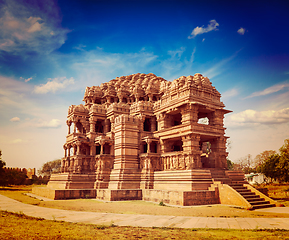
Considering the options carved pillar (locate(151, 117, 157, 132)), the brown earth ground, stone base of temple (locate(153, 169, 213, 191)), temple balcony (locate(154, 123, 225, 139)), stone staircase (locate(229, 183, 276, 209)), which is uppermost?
carved pillar (locate(151, 117, 157, 132))

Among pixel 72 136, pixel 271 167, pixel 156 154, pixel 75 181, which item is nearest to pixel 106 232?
pixel 156 154

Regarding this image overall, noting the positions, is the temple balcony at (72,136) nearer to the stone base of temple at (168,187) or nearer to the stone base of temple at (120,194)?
the stone base of temple at (168,187)

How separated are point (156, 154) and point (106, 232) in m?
16.6

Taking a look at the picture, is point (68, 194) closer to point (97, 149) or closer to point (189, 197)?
point (97, 149)

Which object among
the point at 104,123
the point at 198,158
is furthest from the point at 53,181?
the point at 198,158

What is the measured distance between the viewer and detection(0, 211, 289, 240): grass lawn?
8018mm

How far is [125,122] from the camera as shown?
1021 inches

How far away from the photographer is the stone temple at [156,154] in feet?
66.7

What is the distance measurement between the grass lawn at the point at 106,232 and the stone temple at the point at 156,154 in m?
8.41

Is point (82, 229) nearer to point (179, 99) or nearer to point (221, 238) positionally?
point (221, 238)

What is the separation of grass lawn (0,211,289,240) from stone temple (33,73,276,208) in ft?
27.6

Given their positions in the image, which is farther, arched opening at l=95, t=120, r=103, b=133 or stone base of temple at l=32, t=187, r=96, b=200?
arched opening at l=95, t=120, r=103, b=133

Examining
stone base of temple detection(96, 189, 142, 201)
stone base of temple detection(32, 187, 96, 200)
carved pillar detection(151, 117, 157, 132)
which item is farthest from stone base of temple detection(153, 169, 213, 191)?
carved pillar detection(151, 117, 157, 132)

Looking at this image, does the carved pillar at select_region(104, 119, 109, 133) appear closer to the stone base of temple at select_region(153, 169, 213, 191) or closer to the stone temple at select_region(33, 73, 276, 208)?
the stone temple at select_region(33, 73, 276, 208)
